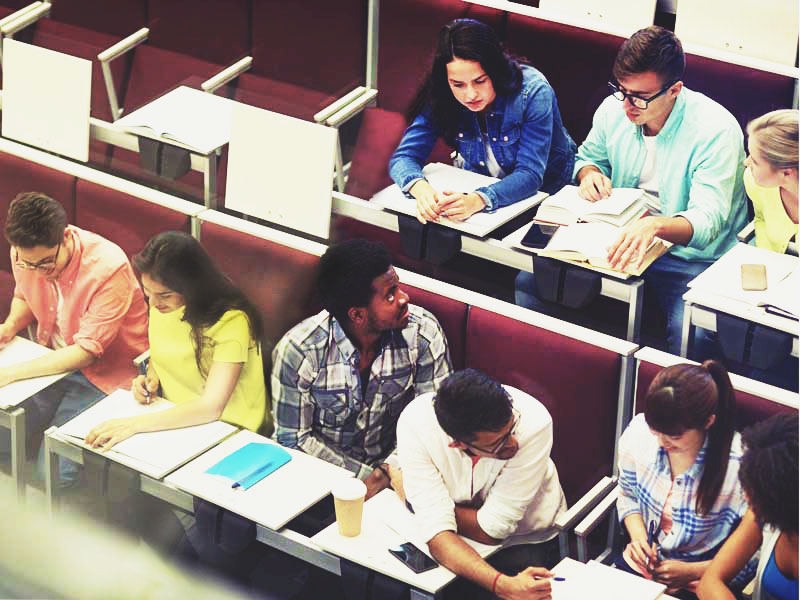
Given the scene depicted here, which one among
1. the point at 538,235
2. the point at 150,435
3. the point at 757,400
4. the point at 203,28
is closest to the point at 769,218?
the point at 538,235

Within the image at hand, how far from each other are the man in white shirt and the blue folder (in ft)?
1.00

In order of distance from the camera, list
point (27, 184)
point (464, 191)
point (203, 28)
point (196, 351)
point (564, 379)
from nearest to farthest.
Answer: point (564, 379) → point (196, 351) → point (464, 191) → point (27, 184) → point (203, 28)

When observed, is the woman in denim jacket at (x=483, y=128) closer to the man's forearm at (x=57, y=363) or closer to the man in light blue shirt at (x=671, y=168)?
the man in light blue shirt at (x=671, y=168)

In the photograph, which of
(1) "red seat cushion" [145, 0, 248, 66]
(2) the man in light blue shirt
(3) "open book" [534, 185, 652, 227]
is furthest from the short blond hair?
(1) "red seat cushion" [145, 0, 248, 66]

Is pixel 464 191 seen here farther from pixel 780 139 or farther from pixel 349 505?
pixel 349 505

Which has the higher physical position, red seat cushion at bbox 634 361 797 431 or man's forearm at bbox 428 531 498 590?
red seat cushion at bbox 634 361 797 431

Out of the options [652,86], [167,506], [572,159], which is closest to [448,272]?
[572,159]

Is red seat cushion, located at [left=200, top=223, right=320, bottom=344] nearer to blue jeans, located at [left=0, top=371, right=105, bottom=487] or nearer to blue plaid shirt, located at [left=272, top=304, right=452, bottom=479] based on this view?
blue plaid shirt, located at [left=272, top=304, right=452, bottom=479]

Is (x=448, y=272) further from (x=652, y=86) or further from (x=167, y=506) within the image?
(x=167, y=506)

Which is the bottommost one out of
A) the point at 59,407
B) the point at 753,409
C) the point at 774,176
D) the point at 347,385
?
the point at 59,407

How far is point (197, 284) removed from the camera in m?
2.98

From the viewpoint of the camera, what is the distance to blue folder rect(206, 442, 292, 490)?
2.72 metres

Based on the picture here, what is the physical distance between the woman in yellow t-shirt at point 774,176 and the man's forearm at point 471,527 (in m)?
0.93

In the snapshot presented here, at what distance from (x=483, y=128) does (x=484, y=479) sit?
3.50ft
